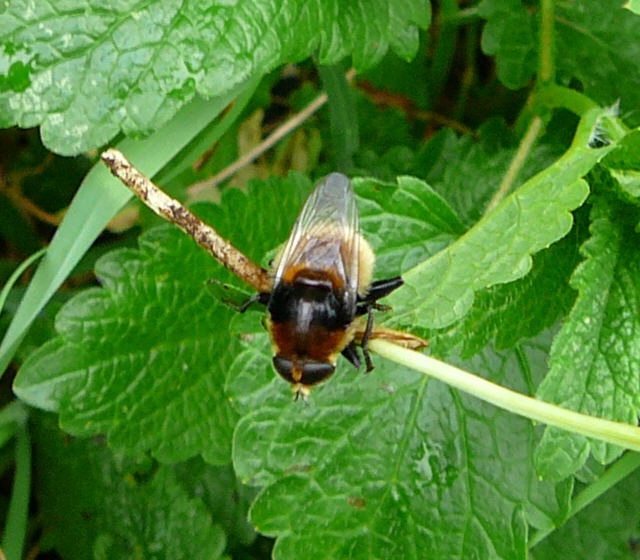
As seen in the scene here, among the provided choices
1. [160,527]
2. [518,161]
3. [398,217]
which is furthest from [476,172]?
[160,527]

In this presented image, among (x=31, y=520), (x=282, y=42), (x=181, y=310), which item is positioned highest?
(x=282, y=42)

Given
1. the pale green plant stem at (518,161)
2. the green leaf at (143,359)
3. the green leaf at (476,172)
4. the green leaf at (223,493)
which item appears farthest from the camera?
A: the green leaf at (223,493)

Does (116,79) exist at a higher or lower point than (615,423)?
higher

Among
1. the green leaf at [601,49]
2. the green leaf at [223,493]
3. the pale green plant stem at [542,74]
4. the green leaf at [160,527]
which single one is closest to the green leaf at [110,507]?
the green leaf at [160,527]

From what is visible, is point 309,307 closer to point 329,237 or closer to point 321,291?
point 321,291

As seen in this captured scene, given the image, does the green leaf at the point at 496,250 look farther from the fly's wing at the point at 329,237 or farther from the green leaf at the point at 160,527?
the green leaf at the point at 160,527

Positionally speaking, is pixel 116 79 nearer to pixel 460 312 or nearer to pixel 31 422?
pixel 460 312

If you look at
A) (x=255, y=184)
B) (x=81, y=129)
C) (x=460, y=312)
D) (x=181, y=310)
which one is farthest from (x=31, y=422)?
(x=460, y=312)
